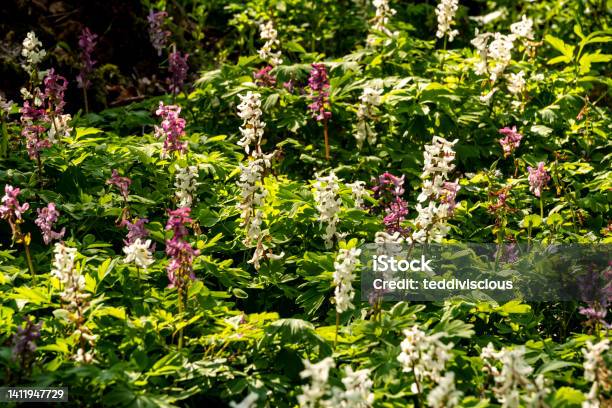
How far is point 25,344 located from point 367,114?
297 cm

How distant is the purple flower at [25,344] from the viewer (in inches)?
122

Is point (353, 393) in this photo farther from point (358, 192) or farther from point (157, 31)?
point (157, 31)

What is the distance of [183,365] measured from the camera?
3291 millimetres

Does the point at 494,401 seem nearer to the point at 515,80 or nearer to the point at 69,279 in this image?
the point at 69,279

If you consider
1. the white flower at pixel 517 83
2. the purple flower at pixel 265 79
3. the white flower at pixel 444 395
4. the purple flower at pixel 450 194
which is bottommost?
the white flower at pixel 444 395

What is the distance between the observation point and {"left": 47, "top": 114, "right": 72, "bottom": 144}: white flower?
484cm

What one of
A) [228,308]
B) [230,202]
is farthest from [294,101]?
[228,308]

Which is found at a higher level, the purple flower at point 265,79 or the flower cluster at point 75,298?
Answer: the purple flower at point 265,79

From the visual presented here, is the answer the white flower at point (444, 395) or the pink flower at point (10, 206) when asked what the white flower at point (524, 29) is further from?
the pink flower at point (10, 206)

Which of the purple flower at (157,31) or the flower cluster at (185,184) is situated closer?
the flower cluster at (185,184)

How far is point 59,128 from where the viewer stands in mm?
4934

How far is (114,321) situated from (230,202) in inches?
55.4

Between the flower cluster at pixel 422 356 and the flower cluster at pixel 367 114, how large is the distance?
2467 millimetres

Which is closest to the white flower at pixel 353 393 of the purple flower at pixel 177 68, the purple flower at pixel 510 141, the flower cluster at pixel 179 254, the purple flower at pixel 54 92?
the flower cluster at pixel 179 254
